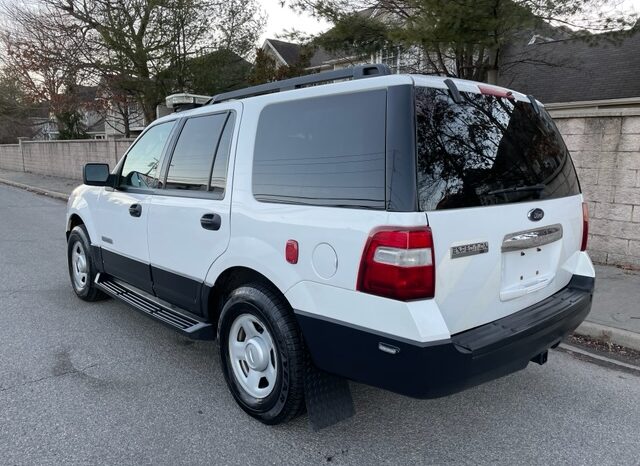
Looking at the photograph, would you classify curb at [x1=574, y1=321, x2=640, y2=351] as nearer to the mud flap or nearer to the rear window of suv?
the rear window of suv

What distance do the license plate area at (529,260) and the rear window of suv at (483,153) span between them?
0.21 m

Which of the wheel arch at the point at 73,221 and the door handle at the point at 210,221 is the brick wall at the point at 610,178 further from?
the wheel arch at the point at 73,221

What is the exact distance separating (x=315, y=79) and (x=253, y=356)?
Result: 1721mm

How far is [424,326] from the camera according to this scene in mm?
2211

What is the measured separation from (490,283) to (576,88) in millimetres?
14331

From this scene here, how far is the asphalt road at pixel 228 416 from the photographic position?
8.87 ft

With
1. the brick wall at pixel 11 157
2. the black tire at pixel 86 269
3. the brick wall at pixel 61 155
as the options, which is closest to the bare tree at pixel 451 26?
the black tire at pixel 86 269

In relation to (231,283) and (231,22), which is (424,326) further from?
(231,22)

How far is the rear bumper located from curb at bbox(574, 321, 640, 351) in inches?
72.5

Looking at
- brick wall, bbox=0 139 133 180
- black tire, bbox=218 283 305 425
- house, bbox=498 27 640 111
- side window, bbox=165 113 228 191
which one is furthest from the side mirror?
brick wall, bbox=0 139 133 180

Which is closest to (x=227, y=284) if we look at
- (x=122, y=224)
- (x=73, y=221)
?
(x=122, y=224)

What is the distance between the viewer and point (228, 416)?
3.09m

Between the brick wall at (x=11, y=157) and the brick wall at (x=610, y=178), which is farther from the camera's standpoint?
the brick wall at (x=11, y=157)

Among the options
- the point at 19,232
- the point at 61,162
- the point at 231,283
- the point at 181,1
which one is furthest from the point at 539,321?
the point at 61,162
